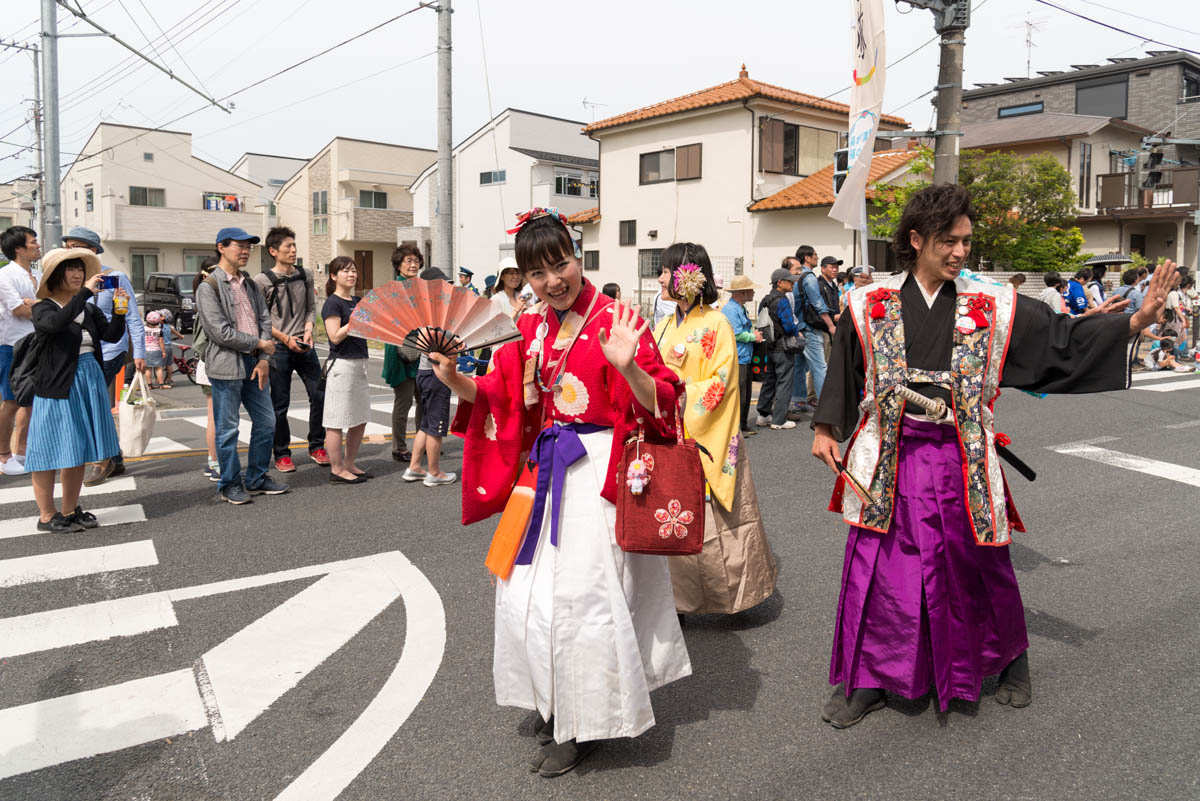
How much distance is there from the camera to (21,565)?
5.09 metres

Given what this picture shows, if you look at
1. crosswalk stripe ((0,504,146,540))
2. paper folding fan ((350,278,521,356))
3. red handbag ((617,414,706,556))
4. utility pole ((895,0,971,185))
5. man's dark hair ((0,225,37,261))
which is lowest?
crosswalk stripe ((0,504,146,540))

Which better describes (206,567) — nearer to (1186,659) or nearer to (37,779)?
(37,779)

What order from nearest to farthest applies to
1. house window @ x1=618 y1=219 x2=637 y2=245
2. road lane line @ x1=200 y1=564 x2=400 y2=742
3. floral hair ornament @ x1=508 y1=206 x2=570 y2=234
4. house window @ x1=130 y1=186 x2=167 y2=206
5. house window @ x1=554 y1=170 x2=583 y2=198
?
floral hair ornament @ x1=508 y1=206 x2=570 y2=234 → road lane line @ x1=200 y1=564 x2=400 y2=742 → house window @ x1=618 y1=219 x2=637 y2=245 → house window @ x1=554 y1=170 x2=583 y2=198 → house window @ x1=130 y1=186 x2=167 y2=206

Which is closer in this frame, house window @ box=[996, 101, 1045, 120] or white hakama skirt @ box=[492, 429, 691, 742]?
white hakama skirt @ box=[492, 429, 691, 742]

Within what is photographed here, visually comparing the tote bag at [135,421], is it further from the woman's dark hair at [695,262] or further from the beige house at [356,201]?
the beige house at [356,201]

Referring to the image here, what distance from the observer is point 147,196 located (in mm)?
45188

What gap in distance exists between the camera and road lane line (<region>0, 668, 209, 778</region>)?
10.1 feet

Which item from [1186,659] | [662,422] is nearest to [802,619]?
[1186,659]

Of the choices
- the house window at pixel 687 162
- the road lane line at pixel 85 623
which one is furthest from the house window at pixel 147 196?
the road lane line at pixel 85 623

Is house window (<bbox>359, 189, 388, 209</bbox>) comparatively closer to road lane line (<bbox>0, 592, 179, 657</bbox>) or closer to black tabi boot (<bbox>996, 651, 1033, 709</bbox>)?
road lane line (<bbox>0, 592, 179, 657</bbox>)

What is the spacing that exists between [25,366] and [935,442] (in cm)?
559

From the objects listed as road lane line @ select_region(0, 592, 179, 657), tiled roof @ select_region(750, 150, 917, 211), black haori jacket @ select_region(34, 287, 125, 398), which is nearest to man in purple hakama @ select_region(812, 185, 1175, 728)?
road lane line @ select_region(0, 592, 179, 657)

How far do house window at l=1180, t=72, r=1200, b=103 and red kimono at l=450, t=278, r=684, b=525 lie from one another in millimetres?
39273

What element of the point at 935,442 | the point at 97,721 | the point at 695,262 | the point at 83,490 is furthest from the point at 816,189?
the point at 97,721
